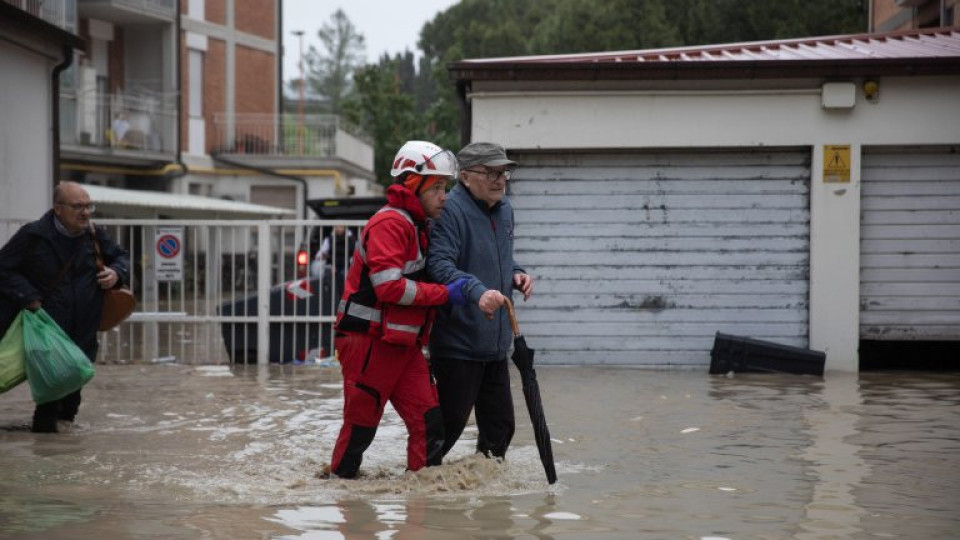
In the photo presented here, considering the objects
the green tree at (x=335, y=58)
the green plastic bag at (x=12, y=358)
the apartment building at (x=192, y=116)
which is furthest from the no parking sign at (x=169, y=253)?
the green tree at (x=335, y=58)

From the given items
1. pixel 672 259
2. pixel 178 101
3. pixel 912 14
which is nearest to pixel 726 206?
pixel 672 259

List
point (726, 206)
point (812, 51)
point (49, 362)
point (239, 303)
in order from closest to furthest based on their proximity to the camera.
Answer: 1. point (49, 362)
2. point (726, 206)
3. point (239, 303)
4. point (812, 51)

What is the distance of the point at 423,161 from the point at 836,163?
847 cm

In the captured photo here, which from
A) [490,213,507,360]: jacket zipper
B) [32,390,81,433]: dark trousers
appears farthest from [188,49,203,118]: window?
[490,213,507,360]: jacket zipper

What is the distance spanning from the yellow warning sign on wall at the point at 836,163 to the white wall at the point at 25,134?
9521 millimetres

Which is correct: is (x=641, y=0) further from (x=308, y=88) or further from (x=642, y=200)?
(x=308, y=88)

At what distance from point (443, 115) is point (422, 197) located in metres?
53.5

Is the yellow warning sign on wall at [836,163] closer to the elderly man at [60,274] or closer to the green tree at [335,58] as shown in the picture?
the elderly man at [60,274]

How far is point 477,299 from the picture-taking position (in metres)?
7.11

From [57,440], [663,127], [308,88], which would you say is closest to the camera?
[57,440]

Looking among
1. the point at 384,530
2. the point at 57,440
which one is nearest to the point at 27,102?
the point at 57,440

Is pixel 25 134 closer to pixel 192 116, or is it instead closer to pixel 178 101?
pixel 178 101

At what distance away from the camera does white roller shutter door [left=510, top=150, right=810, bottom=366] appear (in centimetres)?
1490

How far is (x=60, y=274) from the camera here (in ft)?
32.2
